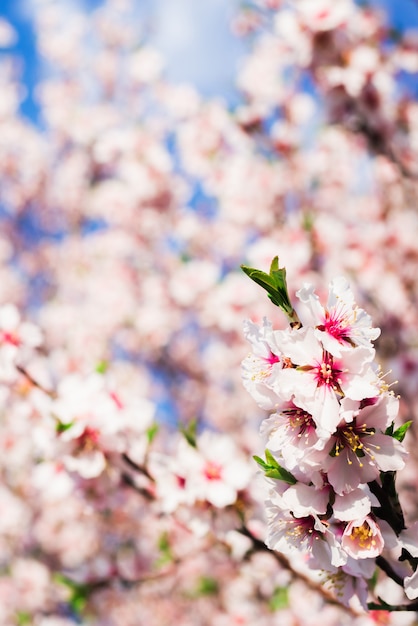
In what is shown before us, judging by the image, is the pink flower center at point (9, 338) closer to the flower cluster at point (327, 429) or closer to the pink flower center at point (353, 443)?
the flower cluster at point (327, 429)

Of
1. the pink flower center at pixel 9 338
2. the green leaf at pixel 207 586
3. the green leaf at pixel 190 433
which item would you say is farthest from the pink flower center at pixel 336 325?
the green leaf at pixel 207 586

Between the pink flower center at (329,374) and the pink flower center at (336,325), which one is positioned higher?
the pink flower center at (336,325)

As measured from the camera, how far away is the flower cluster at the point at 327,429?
1.39 m

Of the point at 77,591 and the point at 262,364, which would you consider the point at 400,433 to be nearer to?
the point at 262,364

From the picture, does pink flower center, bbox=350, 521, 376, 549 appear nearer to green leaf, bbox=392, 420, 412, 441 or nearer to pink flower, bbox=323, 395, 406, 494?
pink flower, bbox=323, 395, 406, 494

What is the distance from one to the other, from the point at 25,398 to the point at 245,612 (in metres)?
3.01

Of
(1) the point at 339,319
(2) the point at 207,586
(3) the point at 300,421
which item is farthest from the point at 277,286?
(2) the point at 207,586

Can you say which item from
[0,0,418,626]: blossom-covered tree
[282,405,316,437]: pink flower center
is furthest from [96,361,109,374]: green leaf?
[282,405,316,437]: pink flower center

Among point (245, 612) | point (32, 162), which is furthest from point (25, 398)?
point (32, 162)

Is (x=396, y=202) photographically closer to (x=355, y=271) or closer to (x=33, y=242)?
(x=355, y=271)

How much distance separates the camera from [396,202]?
679 centimetres

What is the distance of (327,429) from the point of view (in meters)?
1.33

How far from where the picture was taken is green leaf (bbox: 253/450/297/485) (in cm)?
151

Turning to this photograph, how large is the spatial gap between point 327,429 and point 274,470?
28 cm
